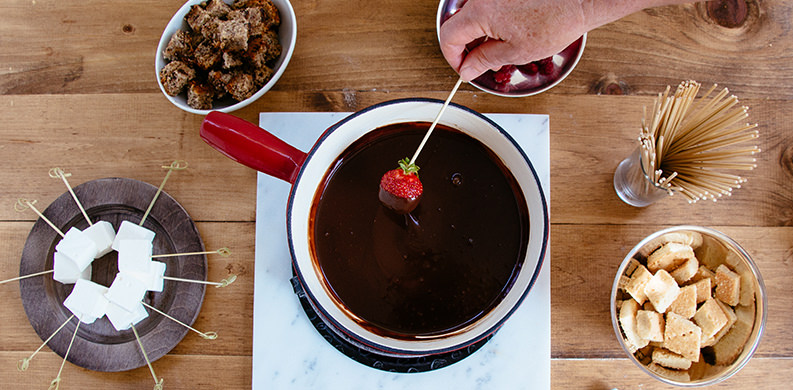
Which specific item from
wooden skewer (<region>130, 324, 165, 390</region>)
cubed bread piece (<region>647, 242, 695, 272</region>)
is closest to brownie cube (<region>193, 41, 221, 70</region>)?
wooden skewer (<region>130, 324, 165, 390</region>)

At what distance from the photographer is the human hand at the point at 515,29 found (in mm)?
677

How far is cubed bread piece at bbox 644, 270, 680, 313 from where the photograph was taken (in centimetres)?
80

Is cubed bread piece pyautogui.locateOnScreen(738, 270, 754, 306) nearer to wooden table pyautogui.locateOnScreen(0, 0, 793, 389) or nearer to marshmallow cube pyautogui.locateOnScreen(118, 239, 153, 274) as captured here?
wooden table pyautogui.locateOnScreen(0, 0, 793, 389)

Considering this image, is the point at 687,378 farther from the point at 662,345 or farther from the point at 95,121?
the point at 95,121

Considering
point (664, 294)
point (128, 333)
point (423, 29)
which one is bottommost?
point (128, 333)

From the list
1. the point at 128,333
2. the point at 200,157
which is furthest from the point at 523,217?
the point at 128,333

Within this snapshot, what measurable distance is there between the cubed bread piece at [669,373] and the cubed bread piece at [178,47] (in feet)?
3.01

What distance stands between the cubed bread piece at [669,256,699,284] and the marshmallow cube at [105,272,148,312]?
87 cm

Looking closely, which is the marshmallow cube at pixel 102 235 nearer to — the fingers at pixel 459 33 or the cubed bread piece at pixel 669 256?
the fingers at pixel 459 33

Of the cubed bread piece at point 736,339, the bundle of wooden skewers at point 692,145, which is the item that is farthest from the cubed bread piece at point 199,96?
the cubed bread piece at point 736,339

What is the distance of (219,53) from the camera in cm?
83

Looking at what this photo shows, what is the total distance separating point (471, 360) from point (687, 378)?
345 mm

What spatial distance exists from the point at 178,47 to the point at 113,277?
15.9 inches

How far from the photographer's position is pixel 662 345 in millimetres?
823
